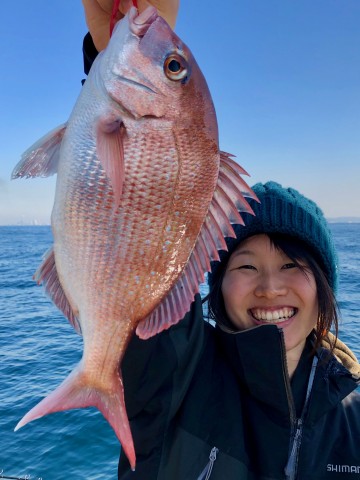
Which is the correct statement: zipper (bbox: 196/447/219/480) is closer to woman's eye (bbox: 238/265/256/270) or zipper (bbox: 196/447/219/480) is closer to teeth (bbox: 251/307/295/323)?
teeth (bbox: 251/307/295/323)

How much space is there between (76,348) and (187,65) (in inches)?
371

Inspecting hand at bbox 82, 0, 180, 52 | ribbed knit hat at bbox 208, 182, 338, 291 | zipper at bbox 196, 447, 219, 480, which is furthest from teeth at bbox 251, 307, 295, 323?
hand at bbox 82, 0, 180, 52

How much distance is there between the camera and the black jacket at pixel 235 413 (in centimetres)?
182

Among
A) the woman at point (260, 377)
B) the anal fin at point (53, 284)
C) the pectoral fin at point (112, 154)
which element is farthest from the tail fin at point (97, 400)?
the pectoral fin at point (112, 154)

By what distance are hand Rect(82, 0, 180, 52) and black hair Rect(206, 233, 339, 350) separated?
1.15 meters

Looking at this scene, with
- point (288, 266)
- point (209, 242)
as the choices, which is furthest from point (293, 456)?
point (209, 242)

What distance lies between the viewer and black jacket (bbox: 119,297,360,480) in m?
1.82

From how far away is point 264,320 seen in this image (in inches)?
Answer: 83.2

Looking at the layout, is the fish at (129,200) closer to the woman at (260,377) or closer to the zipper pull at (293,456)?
the woman at (260,377)

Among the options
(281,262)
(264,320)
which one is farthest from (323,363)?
(281,262)

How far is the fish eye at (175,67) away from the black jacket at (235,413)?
1.02 m

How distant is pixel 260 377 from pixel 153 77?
148 centimetres

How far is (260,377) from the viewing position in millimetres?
2061

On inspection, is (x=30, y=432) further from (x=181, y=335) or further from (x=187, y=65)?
(x=187, y=65)
